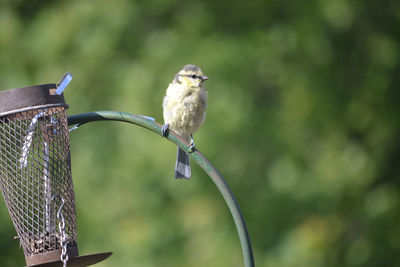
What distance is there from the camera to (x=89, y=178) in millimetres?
7336

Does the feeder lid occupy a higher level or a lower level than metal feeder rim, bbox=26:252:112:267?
higher

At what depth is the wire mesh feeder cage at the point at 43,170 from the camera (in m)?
2.83

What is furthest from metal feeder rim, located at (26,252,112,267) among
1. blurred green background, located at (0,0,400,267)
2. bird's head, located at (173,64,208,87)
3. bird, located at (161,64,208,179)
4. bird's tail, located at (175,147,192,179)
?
blurred green background, located at (0,0,400,267)

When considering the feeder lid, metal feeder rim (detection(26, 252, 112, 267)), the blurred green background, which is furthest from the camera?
the blurred green background

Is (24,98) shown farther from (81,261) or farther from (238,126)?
(238,126)

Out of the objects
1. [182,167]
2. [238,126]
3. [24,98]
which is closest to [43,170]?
[24,98]

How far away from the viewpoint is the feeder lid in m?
2.82

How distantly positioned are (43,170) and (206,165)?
0.91 meters

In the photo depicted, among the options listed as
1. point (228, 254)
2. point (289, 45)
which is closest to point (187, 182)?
point (228, 254)

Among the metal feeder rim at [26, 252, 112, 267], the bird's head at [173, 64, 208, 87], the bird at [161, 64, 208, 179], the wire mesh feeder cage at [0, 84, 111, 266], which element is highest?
the bird's head at [173, 64, 208, 87]

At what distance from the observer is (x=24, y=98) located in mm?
2822

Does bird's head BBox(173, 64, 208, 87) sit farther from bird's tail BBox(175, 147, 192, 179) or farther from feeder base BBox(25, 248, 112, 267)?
feeder base BBox(25, 248, 112, 267)

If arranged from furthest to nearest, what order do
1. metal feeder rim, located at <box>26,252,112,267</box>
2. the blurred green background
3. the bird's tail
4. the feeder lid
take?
the blurred green background → the bird's tail → the feeder lid → metal feeder rim, located at <box>26,252,112,267</box>

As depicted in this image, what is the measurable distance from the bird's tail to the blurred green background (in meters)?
2.20
